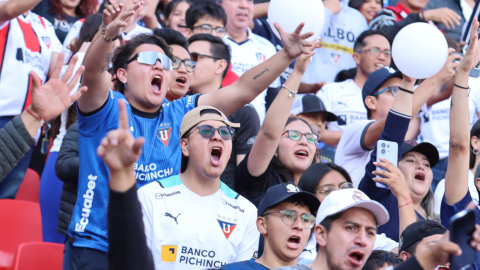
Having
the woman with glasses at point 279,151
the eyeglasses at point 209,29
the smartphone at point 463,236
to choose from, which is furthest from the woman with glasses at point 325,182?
the eyeglasses at point 209,29

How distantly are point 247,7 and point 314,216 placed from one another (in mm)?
3737

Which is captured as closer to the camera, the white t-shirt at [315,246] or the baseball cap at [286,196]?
the baseball cap at [286,196]

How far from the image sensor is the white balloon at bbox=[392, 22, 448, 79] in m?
4.41

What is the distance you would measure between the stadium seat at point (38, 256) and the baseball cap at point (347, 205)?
211cm

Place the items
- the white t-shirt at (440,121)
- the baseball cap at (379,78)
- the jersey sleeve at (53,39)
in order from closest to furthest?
1. the baseball cap at (379,78)
2. the jersey sleeve at (53,39)
3. the white t-shirt at (440,121)

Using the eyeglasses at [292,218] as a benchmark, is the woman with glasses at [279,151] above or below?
above

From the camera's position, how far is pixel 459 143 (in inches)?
160

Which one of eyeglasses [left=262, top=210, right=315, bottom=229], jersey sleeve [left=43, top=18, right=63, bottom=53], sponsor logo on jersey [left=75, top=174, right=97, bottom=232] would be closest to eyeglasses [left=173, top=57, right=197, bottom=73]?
sponsor logo on jersey [left=75, top=174, right=97, bottom=232]

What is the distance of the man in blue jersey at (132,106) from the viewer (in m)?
3.47

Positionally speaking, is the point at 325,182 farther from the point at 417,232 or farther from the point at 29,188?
the point at 29,188

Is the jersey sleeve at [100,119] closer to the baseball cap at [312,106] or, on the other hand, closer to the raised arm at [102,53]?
the raised arm at [102,53]

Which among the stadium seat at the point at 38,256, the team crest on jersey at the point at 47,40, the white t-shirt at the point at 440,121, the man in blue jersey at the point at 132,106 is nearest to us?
the man in blue jersey at the point at 132,106

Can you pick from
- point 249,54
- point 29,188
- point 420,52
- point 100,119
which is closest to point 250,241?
point 100,119

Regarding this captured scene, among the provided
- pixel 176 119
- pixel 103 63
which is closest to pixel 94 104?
pixel 103 63
